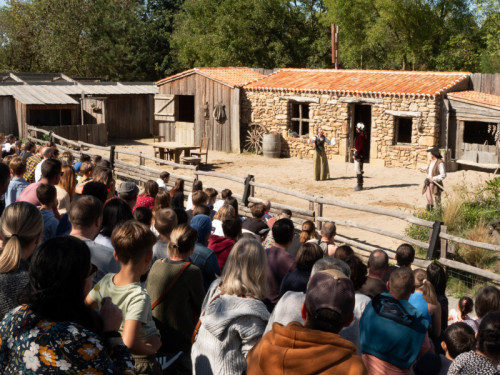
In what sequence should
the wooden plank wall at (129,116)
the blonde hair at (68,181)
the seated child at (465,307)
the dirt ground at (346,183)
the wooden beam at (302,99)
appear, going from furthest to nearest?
the wooden plank wall at (129,116)
the wooden beam at (302,99)
the dirt ground at (346,183)
the blonde hair at (68,181)
the seated child at (465,307)

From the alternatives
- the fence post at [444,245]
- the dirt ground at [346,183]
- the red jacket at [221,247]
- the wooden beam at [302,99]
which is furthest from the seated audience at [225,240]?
the wooden beam at [302,99]

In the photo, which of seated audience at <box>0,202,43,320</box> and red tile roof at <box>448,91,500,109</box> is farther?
red tile roof at <box>448,91,500,109</box>

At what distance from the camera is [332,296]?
2.69m

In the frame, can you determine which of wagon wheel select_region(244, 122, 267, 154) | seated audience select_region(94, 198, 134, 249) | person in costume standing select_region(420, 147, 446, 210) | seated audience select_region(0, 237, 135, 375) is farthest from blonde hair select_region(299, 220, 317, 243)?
wagon wheel select_region(244, 122, 267, 154)

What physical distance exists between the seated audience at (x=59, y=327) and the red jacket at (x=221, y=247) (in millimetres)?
2806

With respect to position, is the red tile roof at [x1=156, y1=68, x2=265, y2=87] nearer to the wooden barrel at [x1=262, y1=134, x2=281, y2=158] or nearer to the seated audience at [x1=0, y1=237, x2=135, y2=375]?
the wooden barrel at [x1=262, y1=134, x2=281, y2=158]

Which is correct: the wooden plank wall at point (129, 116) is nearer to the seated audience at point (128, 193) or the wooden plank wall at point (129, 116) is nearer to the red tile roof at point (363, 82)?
the red tile roof at point (363, 82)

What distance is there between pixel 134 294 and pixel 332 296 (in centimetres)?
113

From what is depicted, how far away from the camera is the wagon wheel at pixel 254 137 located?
22125 millimetres

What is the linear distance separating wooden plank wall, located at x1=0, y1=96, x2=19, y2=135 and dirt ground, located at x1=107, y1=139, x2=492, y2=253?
15.1 ft

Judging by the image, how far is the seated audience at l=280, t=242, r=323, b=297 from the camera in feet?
14.2

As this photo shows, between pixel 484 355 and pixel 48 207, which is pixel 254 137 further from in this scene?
pixel 484 355

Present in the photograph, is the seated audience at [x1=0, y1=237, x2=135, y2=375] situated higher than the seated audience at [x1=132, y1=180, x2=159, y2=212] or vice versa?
the seated audience at [x1=0, y1=237, x2=135, y2=375]

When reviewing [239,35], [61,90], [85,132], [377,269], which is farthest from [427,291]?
[239,35]
